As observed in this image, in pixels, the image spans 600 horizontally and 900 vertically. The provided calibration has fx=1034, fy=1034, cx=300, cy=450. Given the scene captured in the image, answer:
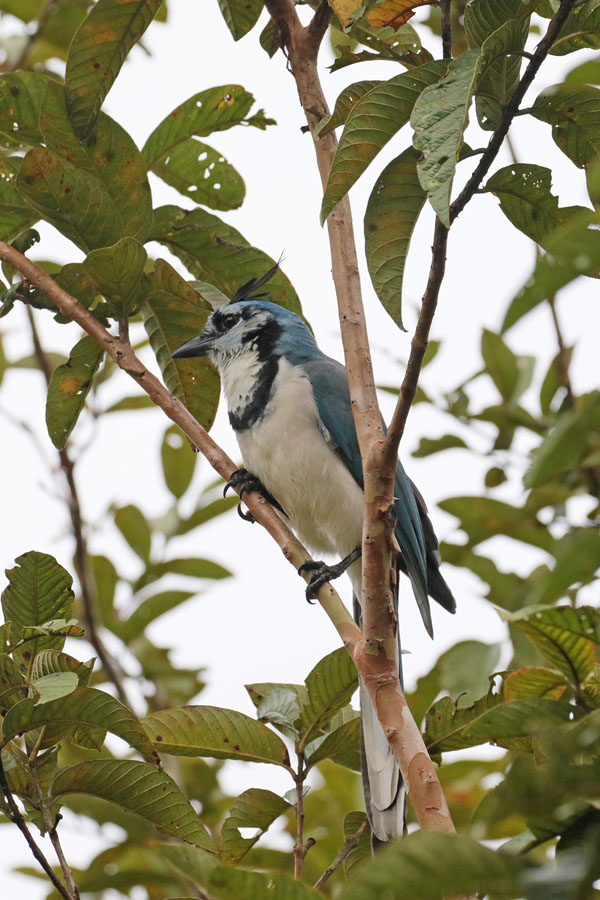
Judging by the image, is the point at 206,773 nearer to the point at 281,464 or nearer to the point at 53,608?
the point at 281,464

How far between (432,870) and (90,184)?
1.85 metres

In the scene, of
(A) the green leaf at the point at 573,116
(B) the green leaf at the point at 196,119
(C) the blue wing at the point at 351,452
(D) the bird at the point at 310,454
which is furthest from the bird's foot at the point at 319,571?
(B) the green leaf at the point at 196,119

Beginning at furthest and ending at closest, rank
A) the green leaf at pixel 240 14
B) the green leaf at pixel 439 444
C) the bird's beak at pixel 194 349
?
the green leaf at pixel 439 444, the bird's beak at pixel 194 349, the green leaf at pixel 240 14

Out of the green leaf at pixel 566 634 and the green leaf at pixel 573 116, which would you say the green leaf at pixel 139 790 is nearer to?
the green leaf at pixel 566 634

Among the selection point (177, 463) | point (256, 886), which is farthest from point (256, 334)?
point (256, 886)

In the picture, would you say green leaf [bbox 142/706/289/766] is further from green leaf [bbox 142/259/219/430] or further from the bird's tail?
green leaf [bbox 142/259/219/430]

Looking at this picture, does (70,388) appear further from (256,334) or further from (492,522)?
(256,334)

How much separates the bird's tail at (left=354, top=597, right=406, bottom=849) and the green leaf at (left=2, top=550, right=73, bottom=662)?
70 centimetres

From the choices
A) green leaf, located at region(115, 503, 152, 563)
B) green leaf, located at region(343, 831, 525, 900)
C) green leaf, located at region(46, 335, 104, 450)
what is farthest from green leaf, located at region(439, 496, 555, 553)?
green leaf, located at region(343, 831, 525, 900)

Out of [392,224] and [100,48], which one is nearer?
[392,224]

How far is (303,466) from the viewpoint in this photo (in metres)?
3.43

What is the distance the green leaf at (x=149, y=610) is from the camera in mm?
3902

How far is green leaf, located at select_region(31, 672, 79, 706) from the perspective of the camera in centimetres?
167

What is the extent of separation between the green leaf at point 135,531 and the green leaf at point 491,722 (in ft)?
7.28
